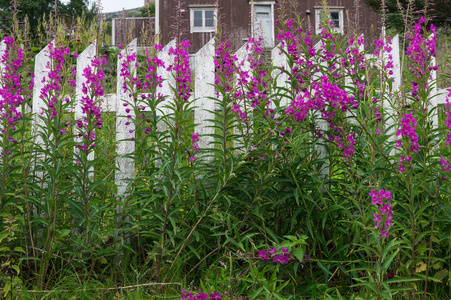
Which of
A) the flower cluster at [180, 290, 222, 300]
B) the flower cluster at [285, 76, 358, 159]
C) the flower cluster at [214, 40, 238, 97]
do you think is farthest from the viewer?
the flower cluster at [214, 40, 238, 97]

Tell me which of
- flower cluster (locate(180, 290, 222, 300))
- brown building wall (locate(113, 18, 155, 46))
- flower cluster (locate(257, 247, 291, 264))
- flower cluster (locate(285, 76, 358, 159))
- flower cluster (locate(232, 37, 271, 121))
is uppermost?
brown building wall (locate(113, 18, 155, 46))

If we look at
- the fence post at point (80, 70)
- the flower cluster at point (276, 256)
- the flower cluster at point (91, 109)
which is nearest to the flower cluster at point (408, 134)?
the flower cluster at point (276, 256)

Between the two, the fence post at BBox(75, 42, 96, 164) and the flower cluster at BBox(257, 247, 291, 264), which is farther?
the fence post at BBox(75, 42, 96, 164)

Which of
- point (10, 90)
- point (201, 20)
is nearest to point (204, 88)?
point (10, 90)

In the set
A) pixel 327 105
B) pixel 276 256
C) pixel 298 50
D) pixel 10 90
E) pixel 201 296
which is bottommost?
pixel 201 296

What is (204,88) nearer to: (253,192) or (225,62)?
(225,62)

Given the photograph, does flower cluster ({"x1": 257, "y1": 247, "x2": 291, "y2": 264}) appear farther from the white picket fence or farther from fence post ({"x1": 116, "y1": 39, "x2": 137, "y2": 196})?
fence post ({"x1": 116, "y1": 39, "x2": 137, "y2": 196})

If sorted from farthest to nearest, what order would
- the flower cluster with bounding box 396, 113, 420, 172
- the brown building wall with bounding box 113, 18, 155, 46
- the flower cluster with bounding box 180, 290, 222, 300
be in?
the brown building wall with bounding box 113, 18, 155, 46 → the flower cluster with bounding box 396, 113, 420, 172 → the flower cluster with bounding box 180, 290, 222, 300

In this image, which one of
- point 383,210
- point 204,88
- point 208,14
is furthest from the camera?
point 208,14

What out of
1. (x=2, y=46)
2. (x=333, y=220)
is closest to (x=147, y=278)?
(x=333, y=220)

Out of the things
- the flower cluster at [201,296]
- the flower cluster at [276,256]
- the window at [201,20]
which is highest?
the window at [201,20]

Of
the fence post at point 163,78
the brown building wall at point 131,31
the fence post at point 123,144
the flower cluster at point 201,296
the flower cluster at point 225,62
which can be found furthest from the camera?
the fence post at point 163,78

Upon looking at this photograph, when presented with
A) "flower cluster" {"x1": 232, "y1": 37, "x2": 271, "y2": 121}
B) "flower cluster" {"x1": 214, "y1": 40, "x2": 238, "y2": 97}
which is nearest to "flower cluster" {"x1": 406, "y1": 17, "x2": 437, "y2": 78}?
"flower cluster" {"x1": 232, "y1": 37, "x2": 271, "y2": 121}

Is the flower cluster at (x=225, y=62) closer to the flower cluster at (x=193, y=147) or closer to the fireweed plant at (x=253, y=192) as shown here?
the fireweed plant at (x=253, y=192)
